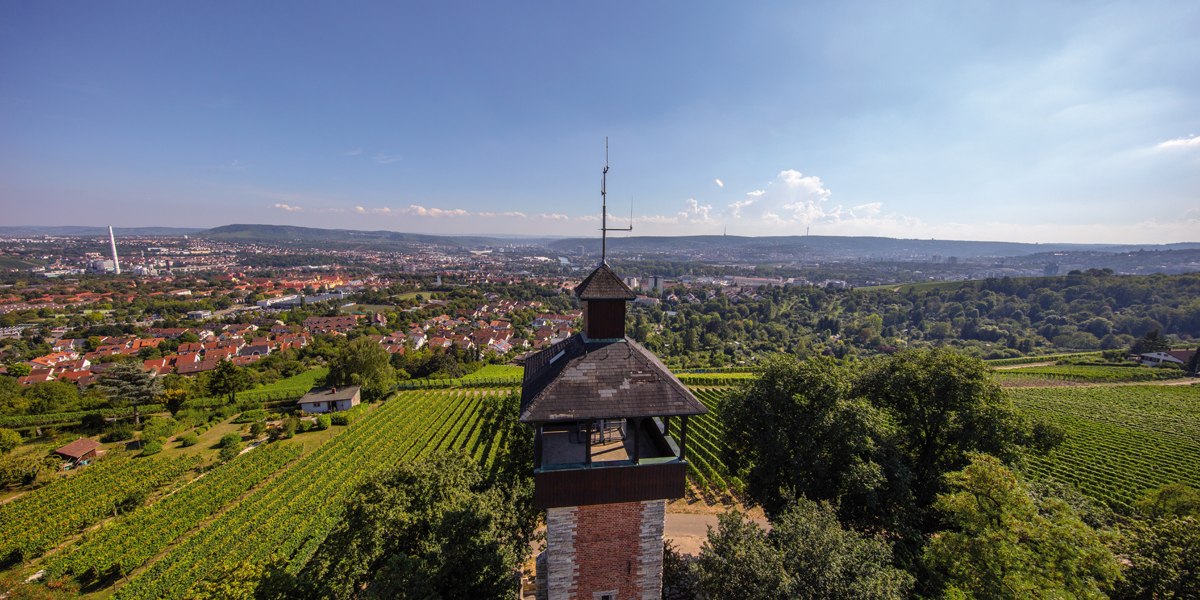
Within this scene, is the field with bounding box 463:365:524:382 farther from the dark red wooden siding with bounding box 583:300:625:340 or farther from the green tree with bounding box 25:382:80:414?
the dark red wooden siding with bounding box 583:300:625:340

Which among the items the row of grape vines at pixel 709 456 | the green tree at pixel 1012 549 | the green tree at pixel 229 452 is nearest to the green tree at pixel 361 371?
the green tree at pixel 229 452

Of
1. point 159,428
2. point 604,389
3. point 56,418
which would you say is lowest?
point 56,418

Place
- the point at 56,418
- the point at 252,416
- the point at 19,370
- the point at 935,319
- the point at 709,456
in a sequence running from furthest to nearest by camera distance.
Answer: the point at 935,319, the point at 19,370, the point at 252,416, the point at 56,418, the point at 709,456

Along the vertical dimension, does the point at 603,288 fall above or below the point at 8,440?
above

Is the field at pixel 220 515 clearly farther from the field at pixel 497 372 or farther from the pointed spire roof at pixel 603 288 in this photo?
the field at pixel 497 372

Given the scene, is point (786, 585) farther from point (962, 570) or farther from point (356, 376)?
point (356, 376)

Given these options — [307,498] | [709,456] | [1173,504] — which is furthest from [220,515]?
[1173,504]

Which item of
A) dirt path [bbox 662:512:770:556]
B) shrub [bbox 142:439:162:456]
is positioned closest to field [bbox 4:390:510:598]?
shrub [bbox 142:439:162:456]

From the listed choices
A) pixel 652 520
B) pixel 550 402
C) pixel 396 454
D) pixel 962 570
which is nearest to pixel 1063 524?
pixel 962 570

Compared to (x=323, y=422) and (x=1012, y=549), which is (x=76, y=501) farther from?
(x=1012, y=549)
